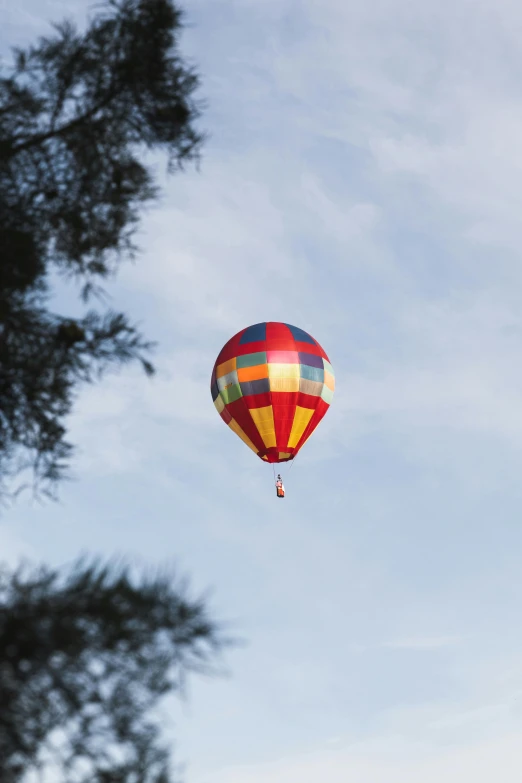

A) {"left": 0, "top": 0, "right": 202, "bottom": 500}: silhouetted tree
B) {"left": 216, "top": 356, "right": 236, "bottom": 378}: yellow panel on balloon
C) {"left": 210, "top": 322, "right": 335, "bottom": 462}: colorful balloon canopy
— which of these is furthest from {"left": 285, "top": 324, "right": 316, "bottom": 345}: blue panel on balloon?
{"left": 0, "top": 0, "right": 202, "bottom": 500}: silhouetted tree

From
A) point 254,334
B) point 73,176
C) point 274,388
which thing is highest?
point 254,334

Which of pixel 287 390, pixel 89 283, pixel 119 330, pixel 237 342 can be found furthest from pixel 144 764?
pixel 237 342

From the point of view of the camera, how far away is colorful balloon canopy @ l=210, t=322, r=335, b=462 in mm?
31000

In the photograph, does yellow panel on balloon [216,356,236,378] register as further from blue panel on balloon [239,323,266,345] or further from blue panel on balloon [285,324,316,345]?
blue panel on balloon [285,324,316,345]

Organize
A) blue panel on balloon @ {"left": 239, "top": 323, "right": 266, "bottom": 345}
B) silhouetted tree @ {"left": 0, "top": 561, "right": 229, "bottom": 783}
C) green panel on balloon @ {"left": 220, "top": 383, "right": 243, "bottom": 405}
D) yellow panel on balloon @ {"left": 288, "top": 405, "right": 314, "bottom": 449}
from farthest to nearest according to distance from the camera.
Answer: blue panel on balloon @ {"left": 239, "top": 323, "right": 266, "bottom": 345}
green panel on balloon @ {"left": 220, "top": 383, "right": 243, "bottom": 405}
yellow panel on balloon @ {"left": 288, "top": 405, "right": 314, "bottom": 449}
silhouetted tree @ {"left": 0, "top": 561, "right": 229, "bottom": 783}

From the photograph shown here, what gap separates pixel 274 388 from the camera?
30781 mm

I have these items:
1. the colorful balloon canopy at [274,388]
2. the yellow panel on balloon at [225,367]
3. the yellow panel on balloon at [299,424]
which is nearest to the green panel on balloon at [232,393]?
the colorful balloon canopy at [274,388]

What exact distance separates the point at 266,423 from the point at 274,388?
124cm

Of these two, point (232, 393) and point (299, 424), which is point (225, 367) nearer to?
point (232, 393)

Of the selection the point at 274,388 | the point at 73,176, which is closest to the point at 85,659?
the point at 73,176

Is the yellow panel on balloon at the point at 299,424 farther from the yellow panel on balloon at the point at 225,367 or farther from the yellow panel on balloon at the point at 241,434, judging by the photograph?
the yellow panel on balloon at the point at 225,367

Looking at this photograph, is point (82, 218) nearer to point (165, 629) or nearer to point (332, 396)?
point (165, 629)

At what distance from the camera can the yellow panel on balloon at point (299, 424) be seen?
1232 inches

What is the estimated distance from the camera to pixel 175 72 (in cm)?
827
